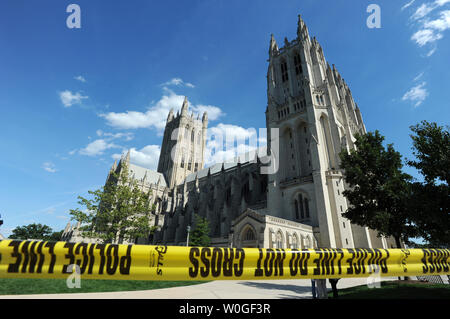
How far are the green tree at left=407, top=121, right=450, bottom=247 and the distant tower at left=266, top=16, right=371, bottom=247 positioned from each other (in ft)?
55.1

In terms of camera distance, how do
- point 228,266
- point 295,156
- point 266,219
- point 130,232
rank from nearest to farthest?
point 228,266, point 130,232, point 266,219, point 295,156

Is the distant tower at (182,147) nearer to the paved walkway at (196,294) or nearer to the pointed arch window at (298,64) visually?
the pointed arch window at (298,64)

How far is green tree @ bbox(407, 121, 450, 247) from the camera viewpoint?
33.3 ft

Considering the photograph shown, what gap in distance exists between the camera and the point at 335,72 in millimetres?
48375

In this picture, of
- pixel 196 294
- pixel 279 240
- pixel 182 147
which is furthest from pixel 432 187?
pixel 182 147

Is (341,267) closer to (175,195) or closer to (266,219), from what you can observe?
(266,219)

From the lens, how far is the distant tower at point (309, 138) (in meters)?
28.5

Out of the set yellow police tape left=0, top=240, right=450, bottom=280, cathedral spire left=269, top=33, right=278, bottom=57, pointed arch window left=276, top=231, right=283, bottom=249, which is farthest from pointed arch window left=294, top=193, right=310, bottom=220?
cathedral spire left=269, top=33, right=278, bottom=57

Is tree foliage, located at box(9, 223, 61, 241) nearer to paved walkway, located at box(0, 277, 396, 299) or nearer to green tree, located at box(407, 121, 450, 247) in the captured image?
paved walkway, located at box(0, 277, 396, 299)

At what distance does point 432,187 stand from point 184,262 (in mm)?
12607

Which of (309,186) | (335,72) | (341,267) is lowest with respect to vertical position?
(341,267)

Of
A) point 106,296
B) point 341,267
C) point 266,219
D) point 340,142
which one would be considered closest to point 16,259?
point 106,296

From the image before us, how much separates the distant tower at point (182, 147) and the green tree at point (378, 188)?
58.2 metres
